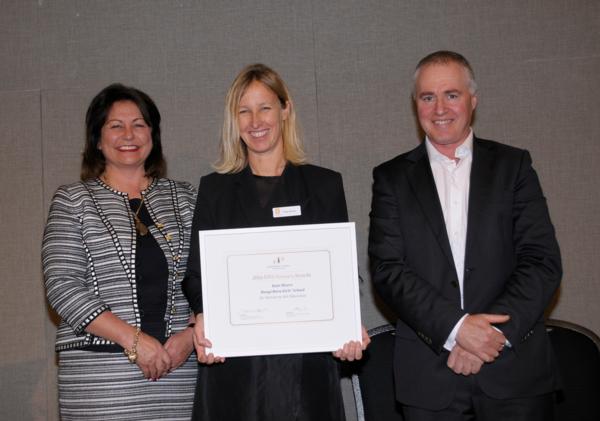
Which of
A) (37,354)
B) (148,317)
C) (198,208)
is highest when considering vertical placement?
(198,208)

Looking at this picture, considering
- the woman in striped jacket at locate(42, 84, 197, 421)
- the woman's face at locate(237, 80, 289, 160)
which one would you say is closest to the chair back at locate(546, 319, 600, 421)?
the woman's face at locate(237, 80, 289, 160)

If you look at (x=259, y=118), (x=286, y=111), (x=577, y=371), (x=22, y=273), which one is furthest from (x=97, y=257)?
(x=577, y=371)

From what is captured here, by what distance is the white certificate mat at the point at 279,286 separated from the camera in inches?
97.8

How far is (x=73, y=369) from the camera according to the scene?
9.28 feet

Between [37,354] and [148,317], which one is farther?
[37,354]

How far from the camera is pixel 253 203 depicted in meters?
2.74

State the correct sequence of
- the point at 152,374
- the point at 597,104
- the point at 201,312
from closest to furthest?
the point at 201,312 < the point at 152,374 < the point at 597,104

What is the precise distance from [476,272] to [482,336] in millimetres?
260


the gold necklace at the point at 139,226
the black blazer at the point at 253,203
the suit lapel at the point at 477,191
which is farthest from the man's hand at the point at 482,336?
the gold necklace at the point at 139,226

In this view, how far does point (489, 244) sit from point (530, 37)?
1916 millimetres

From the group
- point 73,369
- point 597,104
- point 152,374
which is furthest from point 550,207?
point 73,369

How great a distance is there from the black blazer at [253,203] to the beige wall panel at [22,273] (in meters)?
1.78

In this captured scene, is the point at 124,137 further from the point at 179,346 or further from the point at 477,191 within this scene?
the point at 477,191

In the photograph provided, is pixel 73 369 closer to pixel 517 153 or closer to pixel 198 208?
pixel 198 208
